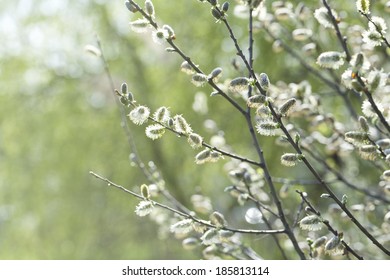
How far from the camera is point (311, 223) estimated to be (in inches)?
43.9

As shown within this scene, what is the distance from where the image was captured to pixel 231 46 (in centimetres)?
360

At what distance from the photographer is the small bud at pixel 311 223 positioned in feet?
3.65

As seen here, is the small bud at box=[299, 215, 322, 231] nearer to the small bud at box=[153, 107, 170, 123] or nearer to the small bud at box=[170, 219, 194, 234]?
the small bud at box=[170, 219, 194, 234]

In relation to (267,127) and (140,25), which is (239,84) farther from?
(140,25)

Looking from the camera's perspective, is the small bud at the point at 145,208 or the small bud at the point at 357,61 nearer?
the small bud at the point at 357,61

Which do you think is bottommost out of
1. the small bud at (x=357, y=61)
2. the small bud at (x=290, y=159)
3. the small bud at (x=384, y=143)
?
the small bud at (x=290, y=159)

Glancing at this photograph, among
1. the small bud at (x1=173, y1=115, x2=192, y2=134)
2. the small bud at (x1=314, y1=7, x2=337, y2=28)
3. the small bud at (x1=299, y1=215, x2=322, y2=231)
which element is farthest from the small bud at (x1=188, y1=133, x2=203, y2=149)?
the small bud at (x1=314, y1=7, x2=337, y2=28)

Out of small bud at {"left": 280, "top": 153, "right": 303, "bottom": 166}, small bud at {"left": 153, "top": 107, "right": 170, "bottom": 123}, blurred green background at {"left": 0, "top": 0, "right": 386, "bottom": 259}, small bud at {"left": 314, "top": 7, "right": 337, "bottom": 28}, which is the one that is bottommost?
small bud at {"left": 280, "top": 153, "right": 303, "bottom": 166}

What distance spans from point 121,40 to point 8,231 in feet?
5.94

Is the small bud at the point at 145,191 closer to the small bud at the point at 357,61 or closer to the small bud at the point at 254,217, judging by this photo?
the small bud at the point at 254,217

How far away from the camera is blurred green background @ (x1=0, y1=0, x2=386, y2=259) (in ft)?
14.0

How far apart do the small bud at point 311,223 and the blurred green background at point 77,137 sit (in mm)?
3018

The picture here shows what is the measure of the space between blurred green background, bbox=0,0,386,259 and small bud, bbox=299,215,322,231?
9.90ft

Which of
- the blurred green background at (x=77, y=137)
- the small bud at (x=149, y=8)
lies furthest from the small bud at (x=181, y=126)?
the blurred green background at (x=77, y=137)
